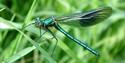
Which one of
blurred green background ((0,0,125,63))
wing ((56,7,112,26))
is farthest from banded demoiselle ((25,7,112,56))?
blurred green background ((0,0,125,63))

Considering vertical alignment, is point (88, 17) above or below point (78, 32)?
above

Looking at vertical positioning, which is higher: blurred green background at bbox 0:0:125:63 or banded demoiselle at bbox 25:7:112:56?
banded demoiselle at bbox 25:7:112:56

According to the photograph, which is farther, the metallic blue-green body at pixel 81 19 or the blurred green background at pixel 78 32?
the blurred green background at pixel 78 32

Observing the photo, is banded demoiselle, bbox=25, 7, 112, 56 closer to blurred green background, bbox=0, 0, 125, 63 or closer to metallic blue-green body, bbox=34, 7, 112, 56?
metallic blue-green body, bbox=34, 7, 112, 56

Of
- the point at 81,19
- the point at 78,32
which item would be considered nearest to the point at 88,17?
the point at 81,19

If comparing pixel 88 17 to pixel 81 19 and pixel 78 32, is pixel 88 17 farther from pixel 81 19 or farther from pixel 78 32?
pixel 78 32

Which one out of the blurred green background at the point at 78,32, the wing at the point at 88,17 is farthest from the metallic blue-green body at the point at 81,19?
the blurred green background at the point at 78,32

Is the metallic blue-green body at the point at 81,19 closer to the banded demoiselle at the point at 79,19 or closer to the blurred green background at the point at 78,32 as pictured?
the banded demoiselle at the point at 79,19

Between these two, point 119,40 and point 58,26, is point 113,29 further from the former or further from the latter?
point 58,26
